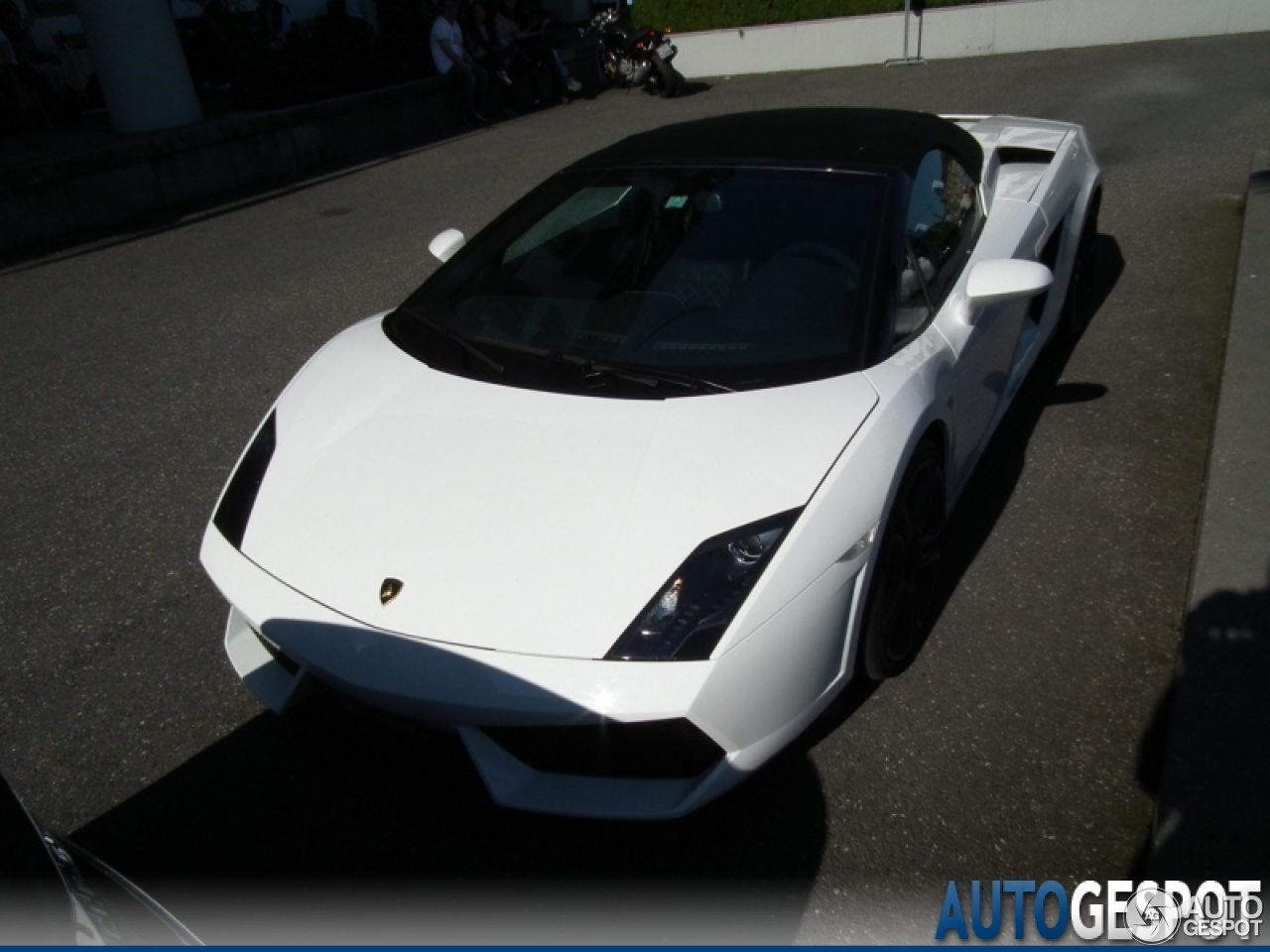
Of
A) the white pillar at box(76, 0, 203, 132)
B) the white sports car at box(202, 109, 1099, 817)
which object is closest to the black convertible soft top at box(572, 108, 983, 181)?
the white sports car at box(202, 109, 1099, 817)

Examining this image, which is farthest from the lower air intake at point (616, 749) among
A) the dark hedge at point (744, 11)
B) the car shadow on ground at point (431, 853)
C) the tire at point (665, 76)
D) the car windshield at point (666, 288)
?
the dark hedge at point (744, 11)

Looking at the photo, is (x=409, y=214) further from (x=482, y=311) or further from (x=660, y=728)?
(x=660, y=728)

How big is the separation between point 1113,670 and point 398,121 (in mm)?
11480

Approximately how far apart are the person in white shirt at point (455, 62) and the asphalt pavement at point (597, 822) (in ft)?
27.5

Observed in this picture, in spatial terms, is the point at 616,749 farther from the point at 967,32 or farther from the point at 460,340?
the point at 967,32

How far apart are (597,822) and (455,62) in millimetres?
12234

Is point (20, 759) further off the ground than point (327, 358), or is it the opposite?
point (327, 358)

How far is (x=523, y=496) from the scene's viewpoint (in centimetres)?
235

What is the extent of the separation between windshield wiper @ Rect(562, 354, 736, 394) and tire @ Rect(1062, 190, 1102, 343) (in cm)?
247

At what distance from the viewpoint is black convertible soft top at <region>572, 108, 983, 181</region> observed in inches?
127

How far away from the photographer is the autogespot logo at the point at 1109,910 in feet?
6.59

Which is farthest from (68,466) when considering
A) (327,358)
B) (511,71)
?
(511,71)

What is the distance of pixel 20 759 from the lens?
2.71 metres

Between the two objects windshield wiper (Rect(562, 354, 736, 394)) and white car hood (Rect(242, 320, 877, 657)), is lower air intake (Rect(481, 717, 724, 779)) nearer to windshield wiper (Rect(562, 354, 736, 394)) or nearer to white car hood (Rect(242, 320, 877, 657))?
white car hood (Rect(242, 320, 877, 657))
